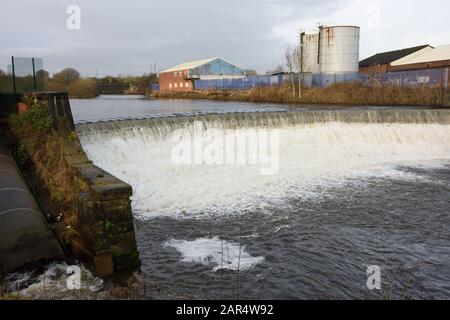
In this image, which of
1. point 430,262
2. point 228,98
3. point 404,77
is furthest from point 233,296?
point 228,98

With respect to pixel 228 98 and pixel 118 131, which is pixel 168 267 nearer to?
pixel 118 131

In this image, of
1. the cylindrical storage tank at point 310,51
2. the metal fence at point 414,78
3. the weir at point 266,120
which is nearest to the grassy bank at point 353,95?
the metal fence at point 414,78

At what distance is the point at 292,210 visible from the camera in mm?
10570

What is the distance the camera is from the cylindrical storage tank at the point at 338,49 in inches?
1606

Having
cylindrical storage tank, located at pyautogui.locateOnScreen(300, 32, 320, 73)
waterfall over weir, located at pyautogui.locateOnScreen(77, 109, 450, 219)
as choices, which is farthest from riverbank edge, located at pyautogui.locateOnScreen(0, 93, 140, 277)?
cylindrical storage tank, located at pyautogui.locateOnScreen(300, 32, 320, 73)

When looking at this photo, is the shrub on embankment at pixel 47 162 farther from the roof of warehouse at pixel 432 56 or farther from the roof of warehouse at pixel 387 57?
the roof of warehouse at pixel 387 57

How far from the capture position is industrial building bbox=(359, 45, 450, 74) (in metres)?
39.6

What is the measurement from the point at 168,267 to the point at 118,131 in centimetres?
770

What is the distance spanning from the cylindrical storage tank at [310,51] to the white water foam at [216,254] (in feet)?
123

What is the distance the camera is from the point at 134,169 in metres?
12.8

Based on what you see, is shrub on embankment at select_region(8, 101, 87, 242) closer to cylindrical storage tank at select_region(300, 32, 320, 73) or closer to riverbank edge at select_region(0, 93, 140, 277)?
riverbank edge at select_region(0, 93, 140, 277)

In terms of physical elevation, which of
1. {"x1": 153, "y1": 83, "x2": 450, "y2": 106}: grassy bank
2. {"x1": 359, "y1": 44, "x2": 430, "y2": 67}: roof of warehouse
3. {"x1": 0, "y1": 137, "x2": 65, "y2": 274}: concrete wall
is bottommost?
{"x1": 0, "y1": 137, "x2": 65, "y2": 274}: concrete wall

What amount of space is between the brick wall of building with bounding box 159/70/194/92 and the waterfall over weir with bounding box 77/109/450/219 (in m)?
38.1
